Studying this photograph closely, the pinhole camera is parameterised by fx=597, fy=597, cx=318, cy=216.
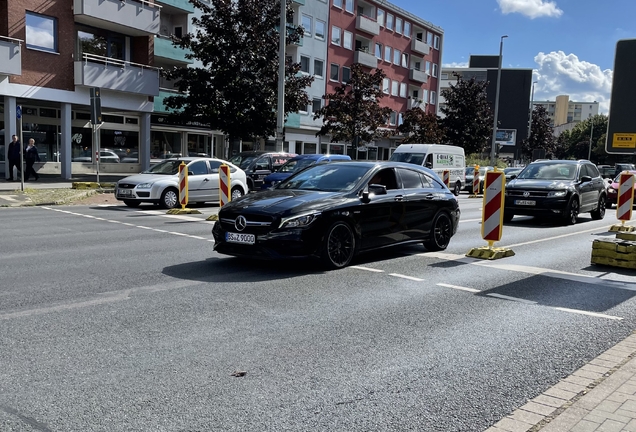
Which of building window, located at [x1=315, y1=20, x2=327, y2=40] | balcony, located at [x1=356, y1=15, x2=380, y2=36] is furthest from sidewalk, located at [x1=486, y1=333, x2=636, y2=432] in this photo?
balcony, located at [x1=356, y1=15, x2=380, y2=36]

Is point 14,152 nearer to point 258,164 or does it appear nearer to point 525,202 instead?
point 258,164

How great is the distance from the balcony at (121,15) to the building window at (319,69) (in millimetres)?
19725

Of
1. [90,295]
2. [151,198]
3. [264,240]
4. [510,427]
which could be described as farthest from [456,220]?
[151,198]

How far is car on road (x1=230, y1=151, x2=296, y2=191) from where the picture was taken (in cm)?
2352

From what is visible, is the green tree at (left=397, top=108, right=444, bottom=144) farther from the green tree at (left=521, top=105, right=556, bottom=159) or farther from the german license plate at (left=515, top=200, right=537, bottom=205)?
the green tree at (left=521, top=105, right=556, bottom=159)

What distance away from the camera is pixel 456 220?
1106 centimetres

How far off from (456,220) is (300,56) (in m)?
38.2

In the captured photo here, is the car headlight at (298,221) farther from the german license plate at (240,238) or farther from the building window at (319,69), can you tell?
the building window at (319,69)

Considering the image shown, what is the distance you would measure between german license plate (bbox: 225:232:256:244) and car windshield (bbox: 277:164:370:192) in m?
1.52

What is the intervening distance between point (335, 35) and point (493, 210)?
43577 millimetres

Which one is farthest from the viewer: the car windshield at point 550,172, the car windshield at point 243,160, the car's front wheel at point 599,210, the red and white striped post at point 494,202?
the car windshield at point 243,160

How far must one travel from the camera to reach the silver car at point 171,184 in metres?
17.5

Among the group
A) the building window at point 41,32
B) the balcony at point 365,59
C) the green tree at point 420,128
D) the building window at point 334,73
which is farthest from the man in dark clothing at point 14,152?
the balcony at point 365,59

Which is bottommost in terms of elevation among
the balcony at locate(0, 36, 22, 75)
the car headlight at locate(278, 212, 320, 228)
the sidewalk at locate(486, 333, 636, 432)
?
the sidewalk at locate(486, 333, 636, 432)
